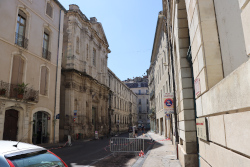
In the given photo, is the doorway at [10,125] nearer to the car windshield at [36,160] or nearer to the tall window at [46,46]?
the tall window at [46,46]

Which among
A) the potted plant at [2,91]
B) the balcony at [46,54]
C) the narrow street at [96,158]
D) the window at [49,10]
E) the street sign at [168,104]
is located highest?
the window at [49,10]

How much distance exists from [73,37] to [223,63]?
1070 inches

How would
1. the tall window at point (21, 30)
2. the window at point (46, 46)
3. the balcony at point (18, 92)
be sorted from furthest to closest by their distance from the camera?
the window at point (46, 46)
the tall window at point (21, 30)
the balcony at point (18, 92)

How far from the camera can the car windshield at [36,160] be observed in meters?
2.92

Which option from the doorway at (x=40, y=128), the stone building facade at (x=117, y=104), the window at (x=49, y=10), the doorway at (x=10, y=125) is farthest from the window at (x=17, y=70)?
the stone building facade at (x=117, y=104)

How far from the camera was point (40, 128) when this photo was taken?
20703 mm

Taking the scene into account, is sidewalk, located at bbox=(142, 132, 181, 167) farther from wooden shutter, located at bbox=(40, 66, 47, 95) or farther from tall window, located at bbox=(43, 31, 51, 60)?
tall window, located at bbox=(43, 31, 51, 60)

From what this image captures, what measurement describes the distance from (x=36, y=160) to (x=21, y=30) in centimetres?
1845

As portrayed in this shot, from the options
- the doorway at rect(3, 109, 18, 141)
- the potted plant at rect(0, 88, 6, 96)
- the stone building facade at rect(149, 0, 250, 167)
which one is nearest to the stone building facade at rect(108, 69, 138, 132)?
the doorway at rect(3, 109, 18, 141)

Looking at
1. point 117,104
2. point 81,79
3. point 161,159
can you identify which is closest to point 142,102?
point 117,104

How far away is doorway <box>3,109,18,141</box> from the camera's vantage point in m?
16.2

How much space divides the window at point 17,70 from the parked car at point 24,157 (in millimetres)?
15507

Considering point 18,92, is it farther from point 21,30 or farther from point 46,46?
point 46,46

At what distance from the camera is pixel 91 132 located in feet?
101
